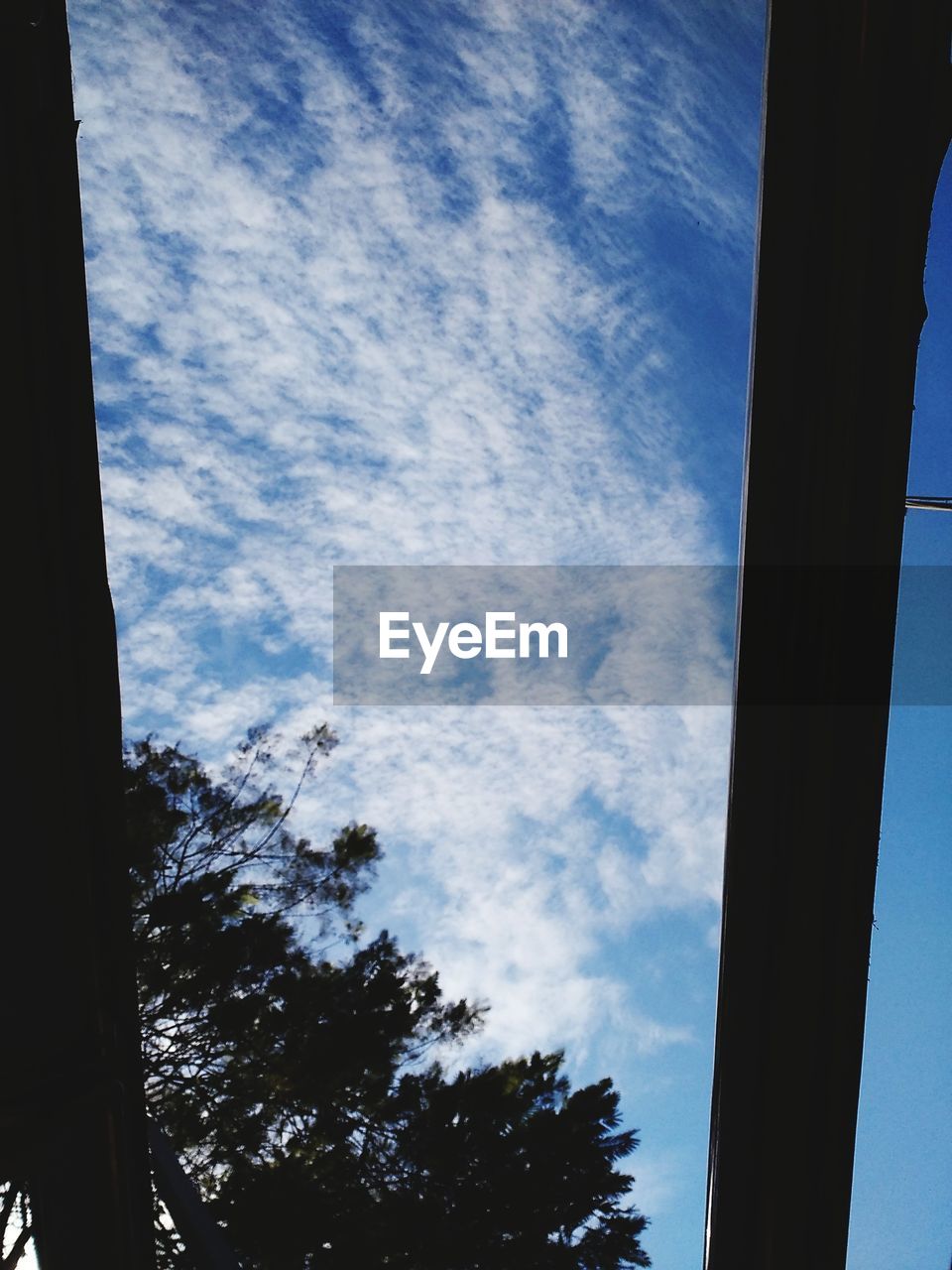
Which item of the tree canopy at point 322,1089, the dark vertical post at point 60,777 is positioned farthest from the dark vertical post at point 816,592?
the dark vertical post at point 60,777

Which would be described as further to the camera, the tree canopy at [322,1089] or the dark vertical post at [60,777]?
the tree canopy at [322,1089]

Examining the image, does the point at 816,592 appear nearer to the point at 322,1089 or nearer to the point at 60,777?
the point at 60,777

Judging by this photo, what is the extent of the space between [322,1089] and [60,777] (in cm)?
260

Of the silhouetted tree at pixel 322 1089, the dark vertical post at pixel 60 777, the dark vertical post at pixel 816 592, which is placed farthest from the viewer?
the silhouetted tree at pixel 322 1089

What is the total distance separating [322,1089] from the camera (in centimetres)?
424

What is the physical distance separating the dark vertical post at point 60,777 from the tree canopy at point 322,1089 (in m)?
1.32

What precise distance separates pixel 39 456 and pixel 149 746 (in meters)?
2.25

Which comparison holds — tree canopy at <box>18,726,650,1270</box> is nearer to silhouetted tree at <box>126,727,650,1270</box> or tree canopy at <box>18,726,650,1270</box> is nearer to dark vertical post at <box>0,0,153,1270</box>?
silhouetted tree at <box>126,727,650,1270</box>

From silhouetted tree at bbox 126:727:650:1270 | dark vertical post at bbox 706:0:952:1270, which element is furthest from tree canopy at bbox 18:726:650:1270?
dark vertical post at bbox 706:0:952:1270

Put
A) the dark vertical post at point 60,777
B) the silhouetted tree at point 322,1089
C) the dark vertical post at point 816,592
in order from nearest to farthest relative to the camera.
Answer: the dark vertical post at point 60,777 < the dark vertical post at point 816,592 < the silhouetted tree at point 322,1089

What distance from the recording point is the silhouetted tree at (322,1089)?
13.1 feet

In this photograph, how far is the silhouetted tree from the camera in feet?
13.1

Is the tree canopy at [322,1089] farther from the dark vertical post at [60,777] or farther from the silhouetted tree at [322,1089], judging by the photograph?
the dark vertical post at [60,777]

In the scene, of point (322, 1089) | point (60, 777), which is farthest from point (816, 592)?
point (322, 1089)
